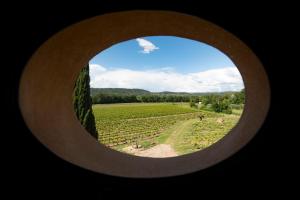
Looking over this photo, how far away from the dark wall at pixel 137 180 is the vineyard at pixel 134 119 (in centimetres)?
3129

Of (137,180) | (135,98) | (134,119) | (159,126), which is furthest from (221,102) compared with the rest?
Answer: (137,180)

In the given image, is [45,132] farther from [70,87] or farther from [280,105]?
[280,105]

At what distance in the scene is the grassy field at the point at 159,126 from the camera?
36.8m

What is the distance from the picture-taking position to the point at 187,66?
5772 centimetres

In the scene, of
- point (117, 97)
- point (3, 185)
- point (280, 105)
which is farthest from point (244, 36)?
point (117, 97)

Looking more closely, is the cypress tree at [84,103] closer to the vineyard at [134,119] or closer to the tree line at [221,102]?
the vineyard at [134,119]

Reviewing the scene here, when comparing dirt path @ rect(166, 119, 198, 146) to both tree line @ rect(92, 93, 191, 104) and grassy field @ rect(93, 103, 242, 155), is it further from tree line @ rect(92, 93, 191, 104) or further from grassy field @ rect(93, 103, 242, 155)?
tree line @ rect(92, 93, 191, 104)

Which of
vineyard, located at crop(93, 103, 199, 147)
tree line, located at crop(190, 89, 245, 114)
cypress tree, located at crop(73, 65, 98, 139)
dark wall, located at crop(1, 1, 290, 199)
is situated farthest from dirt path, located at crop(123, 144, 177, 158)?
dark wall, located at crop(1, 1, 290, 199)

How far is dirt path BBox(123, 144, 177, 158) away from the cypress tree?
1768cm

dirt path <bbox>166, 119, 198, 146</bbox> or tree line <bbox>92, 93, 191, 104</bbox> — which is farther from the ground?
tree line <bbox>92, 93, 191, 104</bbox>

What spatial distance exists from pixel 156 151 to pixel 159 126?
55.8ft

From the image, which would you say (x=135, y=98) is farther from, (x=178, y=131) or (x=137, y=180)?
(x=137, y=180)

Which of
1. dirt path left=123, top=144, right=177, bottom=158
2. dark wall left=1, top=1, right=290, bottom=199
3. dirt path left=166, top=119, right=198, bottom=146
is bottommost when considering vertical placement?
dirt path left=123, top=144, right=177, bottom=158

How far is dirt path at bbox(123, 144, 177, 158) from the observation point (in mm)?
30847
